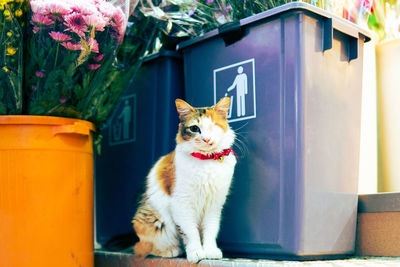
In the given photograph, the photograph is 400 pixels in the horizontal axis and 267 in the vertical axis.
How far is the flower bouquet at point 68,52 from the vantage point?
1.15 m

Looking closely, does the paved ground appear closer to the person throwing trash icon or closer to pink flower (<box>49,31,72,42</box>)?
the person throwing trash icon

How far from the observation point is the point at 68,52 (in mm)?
1185

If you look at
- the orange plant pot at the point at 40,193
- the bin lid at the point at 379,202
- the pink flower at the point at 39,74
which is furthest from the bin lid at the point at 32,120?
the bin lid at the point at 379,202

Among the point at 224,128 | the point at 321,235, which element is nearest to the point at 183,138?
the point at 224,128

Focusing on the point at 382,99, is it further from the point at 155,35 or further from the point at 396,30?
the point at 155,35

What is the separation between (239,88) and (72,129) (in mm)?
479

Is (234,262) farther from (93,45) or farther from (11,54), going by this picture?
(11,54)

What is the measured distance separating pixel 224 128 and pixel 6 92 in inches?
23.1

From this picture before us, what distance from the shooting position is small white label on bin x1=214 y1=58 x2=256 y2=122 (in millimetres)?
1240

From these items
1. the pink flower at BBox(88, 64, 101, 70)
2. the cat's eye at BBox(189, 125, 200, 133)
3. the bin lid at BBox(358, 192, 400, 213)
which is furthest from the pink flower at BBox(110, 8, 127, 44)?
the bin lid at BBox(358, 192, 400, 213)

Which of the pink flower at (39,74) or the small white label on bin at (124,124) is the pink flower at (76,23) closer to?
the pink flower at (39,74)

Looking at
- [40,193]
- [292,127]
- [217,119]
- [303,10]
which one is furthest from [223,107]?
[40,193]

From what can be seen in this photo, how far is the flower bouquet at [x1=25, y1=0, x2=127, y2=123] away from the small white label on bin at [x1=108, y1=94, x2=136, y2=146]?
0.34 m

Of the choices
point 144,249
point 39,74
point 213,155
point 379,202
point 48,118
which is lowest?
point 144,249
